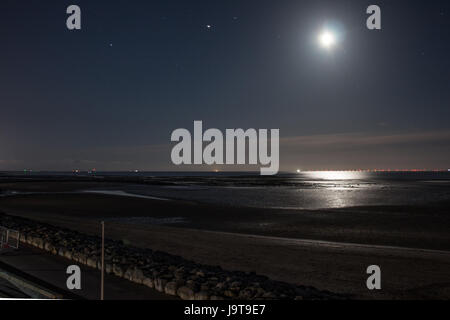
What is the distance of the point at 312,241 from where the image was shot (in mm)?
15797

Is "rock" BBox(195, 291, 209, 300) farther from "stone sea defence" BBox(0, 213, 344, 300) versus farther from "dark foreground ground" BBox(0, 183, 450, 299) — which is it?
"dark foreground ground" BBox(0, 183, 450, 299)

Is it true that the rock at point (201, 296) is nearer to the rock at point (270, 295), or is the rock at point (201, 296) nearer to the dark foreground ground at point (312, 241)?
the rock at point (270, 295)

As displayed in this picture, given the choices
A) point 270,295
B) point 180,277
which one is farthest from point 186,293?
point 270,295

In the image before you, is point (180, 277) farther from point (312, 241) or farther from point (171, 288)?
point (312, 241)

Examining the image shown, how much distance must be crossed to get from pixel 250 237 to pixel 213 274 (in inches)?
301

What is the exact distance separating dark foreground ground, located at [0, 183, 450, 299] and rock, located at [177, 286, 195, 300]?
3453 millimetres

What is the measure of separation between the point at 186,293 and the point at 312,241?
955 cm

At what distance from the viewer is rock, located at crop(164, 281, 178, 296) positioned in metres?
7.90

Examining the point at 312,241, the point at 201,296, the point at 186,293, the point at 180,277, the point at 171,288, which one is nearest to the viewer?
the point at 201,296

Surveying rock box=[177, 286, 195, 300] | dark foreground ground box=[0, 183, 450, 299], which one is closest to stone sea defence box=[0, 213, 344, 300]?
rock box=[177, 286, 195, 300]

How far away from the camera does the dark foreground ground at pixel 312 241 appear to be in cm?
993
